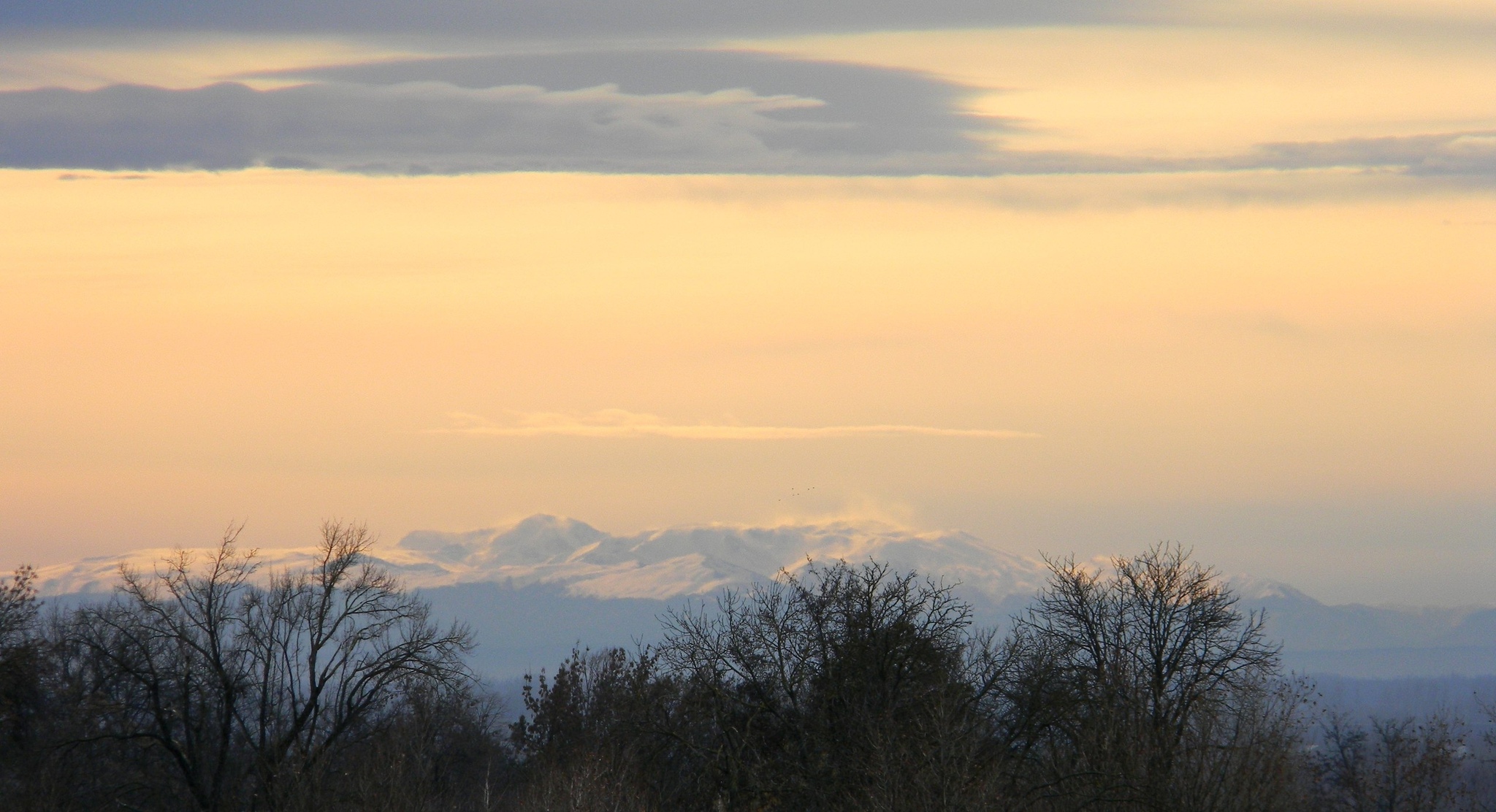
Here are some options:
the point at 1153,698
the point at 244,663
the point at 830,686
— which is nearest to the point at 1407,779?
the point at 1153,698

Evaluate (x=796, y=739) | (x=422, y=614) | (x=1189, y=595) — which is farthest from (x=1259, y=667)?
(x=422, y=614)

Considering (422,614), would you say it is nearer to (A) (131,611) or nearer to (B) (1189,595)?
(A) (131,611)

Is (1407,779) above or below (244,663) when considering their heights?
below

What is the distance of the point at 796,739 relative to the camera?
41281mm

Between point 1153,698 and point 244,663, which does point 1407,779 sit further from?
point 244,663

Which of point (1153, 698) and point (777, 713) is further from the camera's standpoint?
point (1153, 698)

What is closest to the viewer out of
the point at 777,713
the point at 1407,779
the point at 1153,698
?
the point at 777,713

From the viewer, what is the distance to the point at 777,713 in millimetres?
40906

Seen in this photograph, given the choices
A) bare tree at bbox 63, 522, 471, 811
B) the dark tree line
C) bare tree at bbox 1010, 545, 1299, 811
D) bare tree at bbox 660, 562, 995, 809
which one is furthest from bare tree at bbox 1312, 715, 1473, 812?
bare tree at bbox 63, 522, 471, 811

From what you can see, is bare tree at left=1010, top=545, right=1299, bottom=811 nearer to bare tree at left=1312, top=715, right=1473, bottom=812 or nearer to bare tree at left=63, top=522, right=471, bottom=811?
bare tree at left=1312, top=715, right=1473, bottom=812

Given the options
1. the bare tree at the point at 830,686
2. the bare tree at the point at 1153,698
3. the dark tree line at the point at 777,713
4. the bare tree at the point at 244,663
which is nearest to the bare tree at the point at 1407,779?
the dark tree line at the point at 777,713

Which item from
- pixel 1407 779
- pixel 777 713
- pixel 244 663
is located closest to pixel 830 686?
pixel 777 713

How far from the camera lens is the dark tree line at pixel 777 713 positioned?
31.0m

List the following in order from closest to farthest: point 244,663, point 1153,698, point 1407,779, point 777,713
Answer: point 777,713, point 1153,698, point 1407,779, point 244,663
